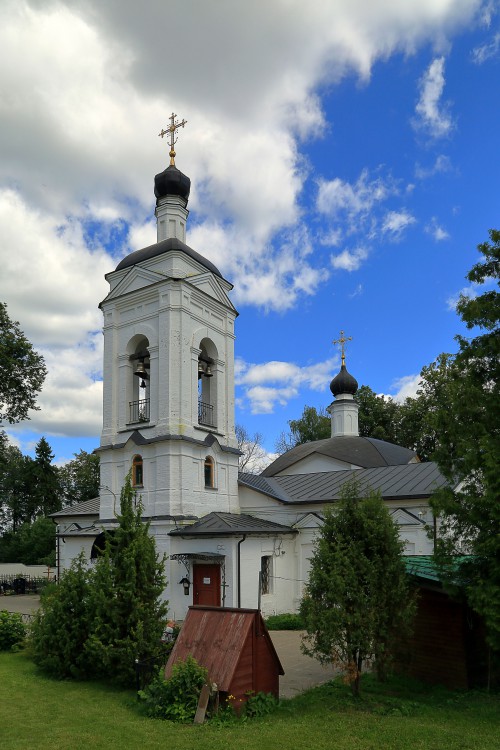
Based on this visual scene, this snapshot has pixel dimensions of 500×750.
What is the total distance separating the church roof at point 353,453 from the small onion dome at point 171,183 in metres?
14.9

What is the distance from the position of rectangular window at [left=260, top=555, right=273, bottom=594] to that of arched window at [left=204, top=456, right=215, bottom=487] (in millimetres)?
3124

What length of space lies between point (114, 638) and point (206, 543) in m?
7.57

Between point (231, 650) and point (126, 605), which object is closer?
point (231, 650)

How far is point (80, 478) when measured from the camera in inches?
2023

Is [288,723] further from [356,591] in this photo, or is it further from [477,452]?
[477,452]

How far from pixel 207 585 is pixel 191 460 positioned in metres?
3.99

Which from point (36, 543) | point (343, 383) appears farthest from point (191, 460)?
point (36, 543)

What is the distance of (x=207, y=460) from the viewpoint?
21359 millimetres

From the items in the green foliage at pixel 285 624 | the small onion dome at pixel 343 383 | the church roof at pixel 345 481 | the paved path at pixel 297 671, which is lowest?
the green foliage at pixel 285 624

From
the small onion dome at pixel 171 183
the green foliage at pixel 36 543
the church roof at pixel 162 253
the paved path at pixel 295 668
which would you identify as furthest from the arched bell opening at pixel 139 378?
the green foliage at pixel 36 543

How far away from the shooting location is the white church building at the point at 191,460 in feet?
63.4

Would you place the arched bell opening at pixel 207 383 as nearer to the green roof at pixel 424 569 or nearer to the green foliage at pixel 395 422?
the green roof at pixel 424 569

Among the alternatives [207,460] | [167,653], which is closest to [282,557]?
[207,460]

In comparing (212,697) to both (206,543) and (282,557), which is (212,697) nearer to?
(206,543)
